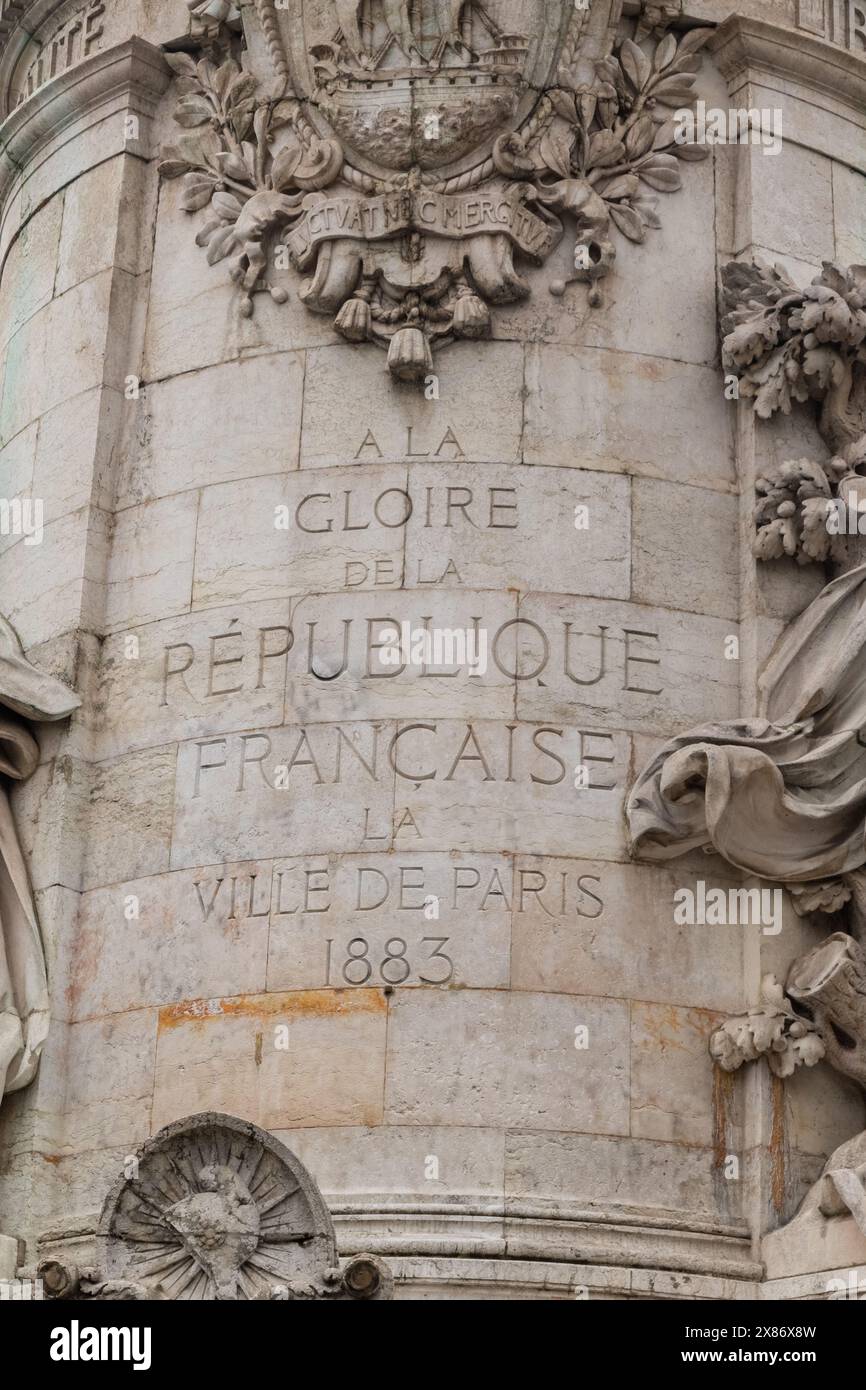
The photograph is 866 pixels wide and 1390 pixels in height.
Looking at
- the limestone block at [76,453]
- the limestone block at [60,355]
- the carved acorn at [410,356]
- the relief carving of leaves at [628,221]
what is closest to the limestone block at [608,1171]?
the carved acorn at [410,356]

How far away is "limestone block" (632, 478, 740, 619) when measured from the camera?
60.3 feet

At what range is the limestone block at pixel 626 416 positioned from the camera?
18.6m

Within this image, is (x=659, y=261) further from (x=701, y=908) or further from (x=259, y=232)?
(x=701, y=908)

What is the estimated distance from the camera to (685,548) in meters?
18.5

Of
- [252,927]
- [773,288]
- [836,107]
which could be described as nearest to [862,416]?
[773,288]

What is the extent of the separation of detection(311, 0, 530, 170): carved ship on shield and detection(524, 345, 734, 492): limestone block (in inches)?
61.5

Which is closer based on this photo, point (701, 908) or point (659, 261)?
point (701, 908)

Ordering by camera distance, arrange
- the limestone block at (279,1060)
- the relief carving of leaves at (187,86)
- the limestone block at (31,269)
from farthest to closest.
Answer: the limestone block at (31,269) < the relief carving of leaves at (187,86) < the limestone block at (279,1060)

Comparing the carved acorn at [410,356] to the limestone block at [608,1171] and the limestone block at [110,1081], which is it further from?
the limestone block at [608,1171]

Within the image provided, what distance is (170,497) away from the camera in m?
19.0

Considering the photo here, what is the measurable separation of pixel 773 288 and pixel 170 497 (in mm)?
3973

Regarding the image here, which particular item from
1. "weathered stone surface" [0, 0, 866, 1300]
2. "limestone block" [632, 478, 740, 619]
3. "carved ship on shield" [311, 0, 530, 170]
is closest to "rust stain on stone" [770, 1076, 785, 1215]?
"weathered stone surface" [0, 0, 866, 1300]

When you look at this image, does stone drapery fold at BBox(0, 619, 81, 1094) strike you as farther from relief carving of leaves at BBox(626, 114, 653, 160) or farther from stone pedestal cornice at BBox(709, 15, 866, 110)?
stone pedestal cornice at BBox(709, 15, 866, 110)

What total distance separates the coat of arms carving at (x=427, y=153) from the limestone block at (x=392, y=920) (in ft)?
10.6
